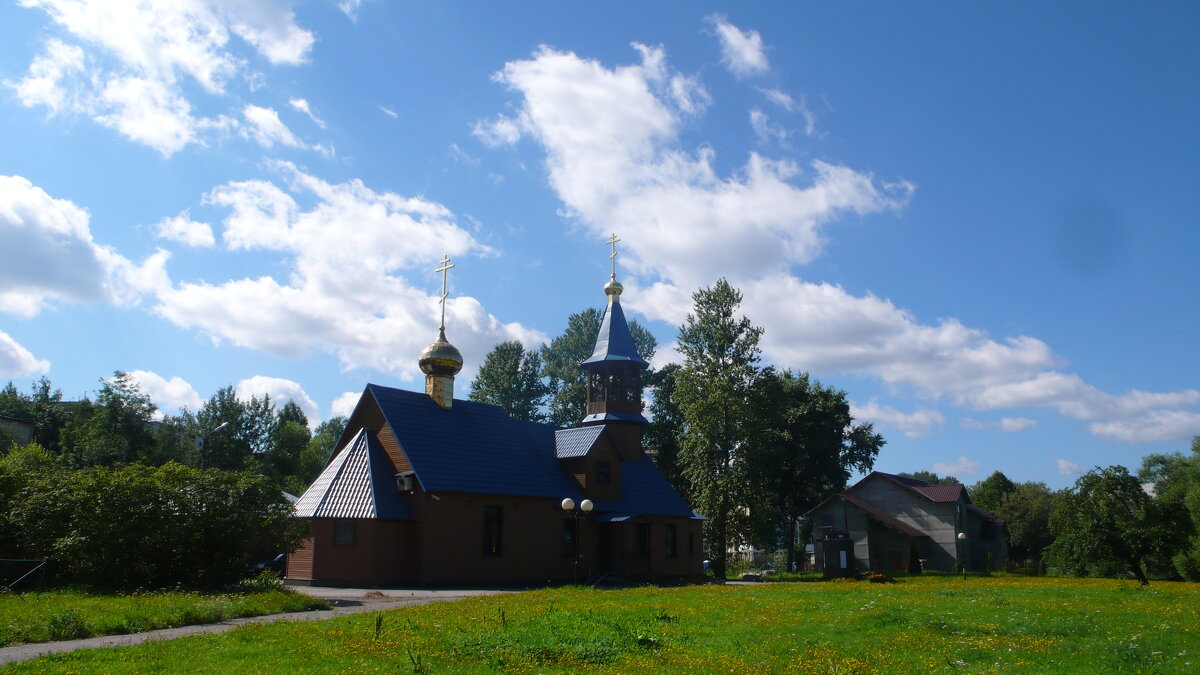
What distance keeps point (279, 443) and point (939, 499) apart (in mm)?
51401

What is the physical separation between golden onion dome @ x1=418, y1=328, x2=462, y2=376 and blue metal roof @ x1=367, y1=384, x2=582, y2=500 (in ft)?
4.13

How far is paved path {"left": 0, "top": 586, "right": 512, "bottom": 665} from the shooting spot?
1198 centimetres

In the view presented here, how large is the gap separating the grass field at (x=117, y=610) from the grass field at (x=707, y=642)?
7.26 feet

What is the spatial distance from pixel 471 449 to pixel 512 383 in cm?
3306

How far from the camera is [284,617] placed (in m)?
16.5

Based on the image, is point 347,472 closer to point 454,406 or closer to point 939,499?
point 454,406

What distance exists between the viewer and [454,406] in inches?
1296

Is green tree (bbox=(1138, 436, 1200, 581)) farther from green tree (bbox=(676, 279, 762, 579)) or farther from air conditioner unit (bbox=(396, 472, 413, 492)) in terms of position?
air conditioner unit (bbox=(396, 472, 413, 492))

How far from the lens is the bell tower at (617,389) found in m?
37.8

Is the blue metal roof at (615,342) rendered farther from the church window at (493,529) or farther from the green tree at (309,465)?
the green tree at (309,465)

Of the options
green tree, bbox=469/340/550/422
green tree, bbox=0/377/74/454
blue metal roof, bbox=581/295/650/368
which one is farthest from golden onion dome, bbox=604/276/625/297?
green tree, bbox=0/377/74/454

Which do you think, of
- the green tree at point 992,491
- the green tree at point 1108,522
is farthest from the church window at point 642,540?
the green tree at point 992,491

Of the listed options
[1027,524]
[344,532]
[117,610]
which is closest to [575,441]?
[344,532]

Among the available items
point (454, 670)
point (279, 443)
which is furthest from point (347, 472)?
point (279, 443)
